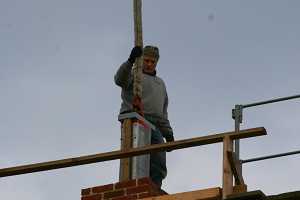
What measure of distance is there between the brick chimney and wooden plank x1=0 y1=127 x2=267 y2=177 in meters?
0.26

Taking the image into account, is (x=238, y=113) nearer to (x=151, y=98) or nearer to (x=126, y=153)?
(x=151, y=98)

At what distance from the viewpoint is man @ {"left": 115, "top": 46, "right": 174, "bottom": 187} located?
11.8 meters

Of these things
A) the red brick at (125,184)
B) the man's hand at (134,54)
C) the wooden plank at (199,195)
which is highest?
the man's hand at (134,54)

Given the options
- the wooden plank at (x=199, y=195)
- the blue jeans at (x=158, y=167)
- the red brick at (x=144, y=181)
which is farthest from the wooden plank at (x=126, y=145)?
the wooden plank at (x=199, y=195)

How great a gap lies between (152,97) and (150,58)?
1.42 ft

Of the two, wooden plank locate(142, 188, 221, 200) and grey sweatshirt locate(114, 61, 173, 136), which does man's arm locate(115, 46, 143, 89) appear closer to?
grey sweatshirt locate(114, 61, 173, 136)

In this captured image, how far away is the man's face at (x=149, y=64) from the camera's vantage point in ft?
40.7

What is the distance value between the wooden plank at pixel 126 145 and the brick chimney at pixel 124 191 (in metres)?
0.28

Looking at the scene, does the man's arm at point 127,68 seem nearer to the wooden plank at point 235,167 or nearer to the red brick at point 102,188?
the red brick at point 102,188

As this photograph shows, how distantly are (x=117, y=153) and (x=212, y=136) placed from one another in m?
0.96

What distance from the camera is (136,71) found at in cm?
1193

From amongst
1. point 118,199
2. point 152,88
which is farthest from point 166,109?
point 118,199

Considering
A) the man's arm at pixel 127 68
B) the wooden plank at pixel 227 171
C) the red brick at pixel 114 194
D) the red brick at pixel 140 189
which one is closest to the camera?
the wooden plank at pixel 227 171

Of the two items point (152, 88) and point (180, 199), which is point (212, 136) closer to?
point (180, 199)
